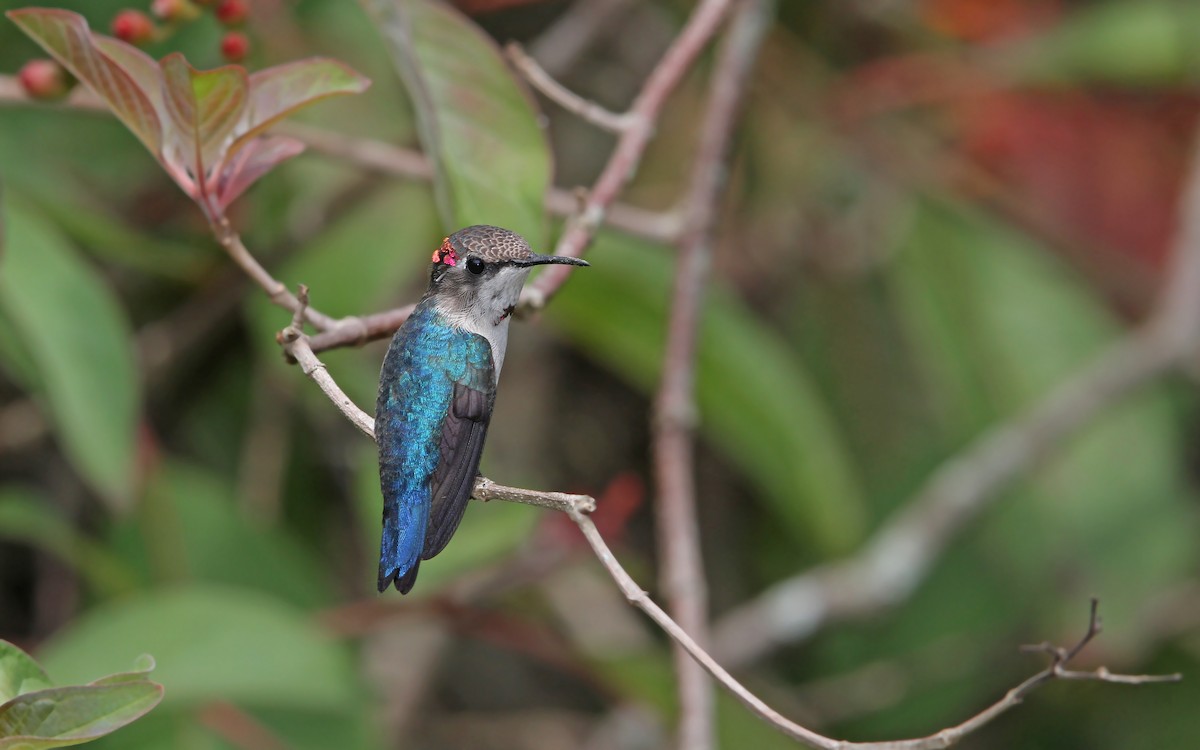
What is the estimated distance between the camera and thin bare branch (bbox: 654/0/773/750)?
2.25 metres

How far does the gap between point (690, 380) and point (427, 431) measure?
1.26 m

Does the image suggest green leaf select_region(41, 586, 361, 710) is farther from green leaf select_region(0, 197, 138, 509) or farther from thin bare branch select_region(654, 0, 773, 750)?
thin bare branch select_region(654, 0, 773, 750)

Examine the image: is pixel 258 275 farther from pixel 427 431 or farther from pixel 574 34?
pixel 574 34

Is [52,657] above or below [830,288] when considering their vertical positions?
below

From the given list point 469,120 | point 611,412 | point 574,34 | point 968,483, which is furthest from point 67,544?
point 968,483

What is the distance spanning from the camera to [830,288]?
14.1 feet

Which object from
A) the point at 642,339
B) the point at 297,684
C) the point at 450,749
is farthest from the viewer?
the point at 450,749

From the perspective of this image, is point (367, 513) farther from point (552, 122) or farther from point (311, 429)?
point (552, 122)

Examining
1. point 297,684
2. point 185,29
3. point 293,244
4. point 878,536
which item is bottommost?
point 297,684

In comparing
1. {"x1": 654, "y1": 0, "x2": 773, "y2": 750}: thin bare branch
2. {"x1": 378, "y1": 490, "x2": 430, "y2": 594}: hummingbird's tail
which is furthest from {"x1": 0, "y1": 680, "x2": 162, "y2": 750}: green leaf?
{"x1": 654, "y1": 0, "x2": 773, "y2": 750}: thin bare branch

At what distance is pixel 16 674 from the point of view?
1.33 metres

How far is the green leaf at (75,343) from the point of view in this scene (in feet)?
7.77

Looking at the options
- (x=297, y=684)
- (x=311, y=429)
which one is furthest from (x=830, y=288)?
(x=297, y=684)

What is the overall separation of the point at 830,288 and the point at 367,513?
2029 mm
